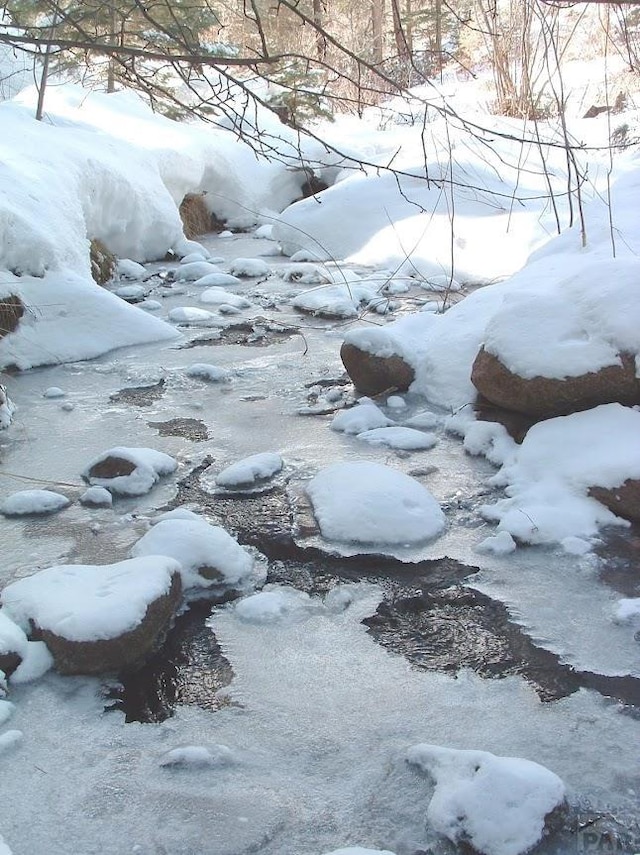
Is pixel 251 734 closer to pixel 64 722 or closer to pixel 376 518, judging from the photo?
pixel 64 722

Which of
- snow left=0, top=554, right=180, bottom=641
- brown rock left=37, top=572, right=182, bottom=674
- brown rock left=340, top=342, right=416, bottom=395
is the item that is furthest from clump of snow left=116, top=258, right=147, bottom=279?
brown rock left=37, top=572, right=182, bottom=674

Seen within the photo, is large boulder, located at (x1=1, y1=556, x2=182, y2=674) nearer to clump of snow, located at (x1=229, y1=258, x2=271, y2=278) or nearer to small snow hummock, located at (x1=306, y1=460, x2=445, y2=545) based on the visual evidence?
small snow hummock, located at (x1=306, y1=460, x2=445, y2=545)

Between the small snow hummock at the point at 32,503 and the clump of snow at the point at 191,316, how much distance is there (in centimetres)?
298

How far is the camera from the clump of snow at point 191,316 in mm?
6109

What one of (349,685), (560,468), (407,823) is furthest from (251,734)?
(560,468)

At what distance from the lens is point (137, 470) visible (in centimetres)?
343

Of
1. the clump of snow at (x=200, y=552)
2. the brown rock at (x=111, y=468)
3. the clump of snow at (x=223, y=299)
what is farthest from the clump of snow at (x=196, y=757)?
the clump of snow at (x=223, y=299)

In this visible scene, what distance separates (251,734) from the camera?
204cm

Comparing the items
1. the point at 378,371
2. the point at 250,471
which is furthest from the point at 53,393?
the point at 378,371

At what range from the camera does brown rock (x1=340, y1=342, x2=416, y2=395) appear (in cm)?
446

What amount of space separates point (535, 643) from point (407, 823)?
0.77 m

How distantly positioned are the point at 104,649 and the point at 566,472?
1869 mm

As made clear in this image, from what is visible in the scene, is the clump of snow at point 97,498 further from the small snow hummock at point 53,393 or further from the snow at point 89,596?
the small snow hummock at point 53,393

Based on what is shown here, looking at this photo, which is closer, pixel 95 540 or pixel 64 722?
pixel 64 722
